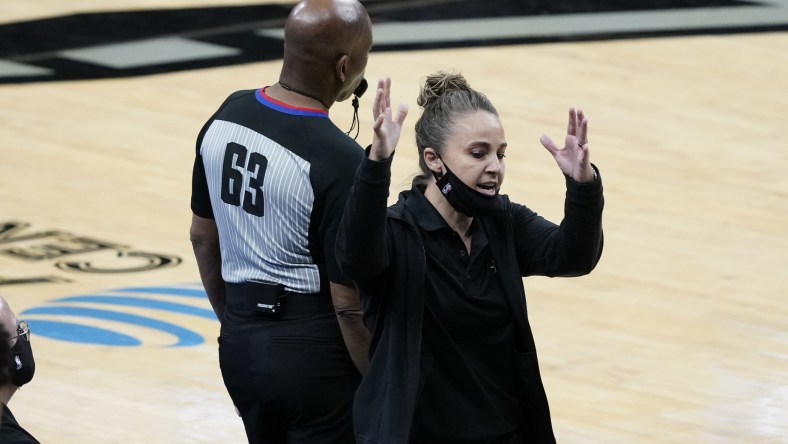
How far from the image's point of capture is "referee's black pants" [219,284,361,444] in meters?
3.54

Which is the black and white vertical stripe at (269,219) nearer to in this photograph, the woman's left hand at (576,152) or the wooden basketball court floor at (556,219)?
the woman's left hand at (576,152)

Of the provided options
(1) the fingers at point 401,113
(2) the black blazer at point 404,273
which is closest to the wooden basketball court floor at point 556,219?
(2) the black blazer at point 404,273

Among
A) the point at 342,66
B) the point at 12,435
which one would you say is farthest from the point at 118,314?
the point at 12,435

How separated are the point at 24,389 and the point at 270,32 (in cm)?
546

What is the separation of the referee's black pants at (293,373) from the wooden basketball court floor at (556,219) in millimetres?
1657

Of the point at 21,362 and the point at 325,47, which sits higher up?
the point at 325,47

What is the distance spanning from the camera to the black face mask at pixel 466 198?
11.2 ft

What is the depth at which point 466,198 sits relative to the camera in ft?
11.2

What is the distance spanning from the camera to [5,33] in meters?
10.7

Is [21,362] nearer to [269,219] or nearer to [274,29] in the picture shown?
[269,219]

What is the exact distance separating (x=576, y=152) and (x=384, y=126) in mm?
441

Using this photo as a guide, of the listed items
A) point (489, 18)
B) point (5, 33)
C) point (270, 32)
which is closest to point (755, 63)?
point (489, 18)

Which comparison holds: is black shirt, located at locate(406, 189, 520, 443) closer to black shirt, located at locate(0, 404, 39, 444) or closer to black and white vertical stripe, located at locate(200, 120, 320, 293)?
black and white vertical stripe, located at locate(200, 120, 320, 293)

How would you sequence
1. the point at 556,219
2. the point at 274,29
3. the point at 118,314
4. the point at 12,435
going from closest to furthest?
1. the point at 12,435
2. the point at 118,314
3. the point at 556,219
4. the point at 274,29
